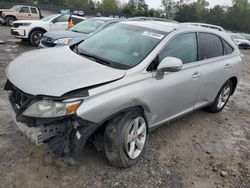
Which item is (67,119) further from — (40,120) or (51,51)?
(51,51)

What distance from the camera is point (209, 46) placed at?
169 inches

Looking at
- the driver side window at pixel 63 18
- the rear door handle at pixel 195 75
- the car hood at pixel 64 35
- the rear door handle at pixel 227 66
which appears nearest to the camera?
the rear door handle at pixel 195 75

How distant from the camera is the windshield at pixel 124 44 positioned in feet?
10.7

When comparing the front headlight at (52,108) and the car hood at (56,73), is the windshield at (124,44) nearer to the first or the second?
the car hood at (56,73)

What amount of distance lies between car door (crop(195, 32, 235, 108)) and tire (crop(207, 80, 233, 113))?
0.21 m

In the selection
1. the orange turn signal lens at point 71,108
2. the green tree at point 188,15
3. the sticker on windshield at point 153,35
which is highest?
the sticker on windshield at point 153,35

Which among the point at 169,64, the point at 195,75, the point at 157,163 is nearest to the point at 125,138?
the point at 157,163

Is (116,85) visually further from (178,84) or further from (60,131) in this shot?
(178,84)

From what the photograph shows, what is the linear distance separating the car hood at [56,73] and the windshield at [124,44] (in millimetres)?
278

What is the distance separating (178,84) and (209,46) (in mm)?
1190

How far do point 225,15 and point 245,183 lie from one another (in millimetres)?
70660

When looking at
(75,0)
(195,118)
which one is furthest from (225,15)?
(195,118)

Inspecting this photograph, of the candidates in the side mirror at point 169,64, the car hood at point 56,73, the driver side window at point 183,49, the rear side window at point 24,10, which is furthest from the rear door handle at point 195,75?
the rear side window at point 24,10

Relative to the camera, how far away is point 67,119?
2541mm
